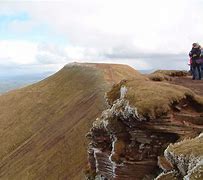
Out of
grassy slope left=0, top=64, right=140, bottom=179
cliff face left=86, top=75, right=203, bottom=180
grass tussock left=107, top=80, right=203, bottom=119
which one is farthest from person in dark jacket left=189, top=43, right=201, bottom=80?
grassy slope left=0, top=64, right=140, bottom=179

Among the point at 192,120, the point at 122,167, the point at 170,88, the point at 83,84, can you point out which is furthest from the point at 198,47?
the point at 83,84

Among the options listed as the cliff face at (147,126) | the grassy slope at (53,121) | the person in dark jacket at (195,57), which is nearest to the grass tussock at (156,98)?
the cliff face at (147,126)

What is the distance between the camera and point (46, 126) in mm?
146000

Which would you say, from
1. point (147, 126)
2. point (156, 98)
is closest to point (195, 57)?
point (156, 98)

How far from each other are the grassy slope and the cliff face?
55.9 metres

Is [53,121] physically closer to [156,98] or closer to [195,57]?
[195,57]

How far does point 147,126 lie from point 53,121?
112208 millimetres

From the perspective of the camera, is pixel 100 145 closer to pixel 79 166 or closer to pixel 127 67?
pixel 79 166

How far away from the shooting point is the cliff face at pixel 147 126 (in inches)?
1383

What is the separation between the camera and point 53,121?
14575 centimetres

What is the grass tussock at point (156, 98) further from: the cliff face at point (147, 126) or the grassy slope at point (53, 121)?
the grassy slope at point (53, 121)

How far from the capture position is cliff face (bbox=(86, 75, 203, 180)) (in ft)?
115

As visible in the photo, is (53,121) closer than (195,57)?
No

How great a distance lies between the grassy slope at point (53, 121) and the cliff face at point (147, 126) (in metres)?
55.9
